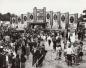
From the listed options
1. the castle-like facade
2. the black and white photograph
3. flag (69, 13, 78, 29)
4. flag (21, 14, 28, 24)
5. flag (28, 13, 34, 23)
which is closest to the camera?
the black and white photograph

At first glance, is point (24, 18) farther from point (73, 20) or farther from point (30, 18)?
point (73, 20)

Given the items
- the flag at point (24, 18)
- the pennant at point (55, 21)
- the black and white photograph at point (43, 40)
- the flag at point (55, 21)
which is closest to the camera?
the black and white photograph at point (43, 40)

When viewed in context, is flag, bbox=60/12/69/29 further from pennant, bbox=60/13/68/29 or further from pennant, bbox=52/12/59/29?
pennant, bbox=52/12/59/29

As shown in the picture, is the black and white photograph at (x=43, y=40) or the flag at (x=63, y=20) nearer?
the black and white photograph at (x=43, y=40)

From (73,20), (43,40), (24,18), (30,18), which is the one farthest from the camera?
(24,18)

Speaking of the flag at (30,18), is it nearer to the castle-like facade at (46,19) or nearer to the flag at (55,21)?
the castle-like facade at (46,19)

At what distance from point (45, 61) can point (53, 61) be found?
622 millimetres

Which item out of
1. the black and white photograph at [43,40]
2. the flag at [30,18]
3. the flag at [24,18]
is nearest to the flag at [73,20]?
the black and white photograph at [43,40]

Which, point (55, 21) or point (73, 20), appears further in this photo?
point (55, 21)

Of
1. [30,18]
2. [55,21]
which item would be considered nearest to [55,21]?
[55,21]

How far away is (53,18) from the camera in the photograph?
58031mm

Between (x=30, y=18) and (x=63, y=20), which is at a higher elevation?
(x=30, y=18)

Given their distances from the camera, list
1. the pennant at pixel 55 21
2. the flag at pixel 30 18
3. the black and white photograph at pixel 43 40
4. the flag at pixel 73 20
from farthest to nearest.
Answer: the flag at pixel 30 18, the pennant at pixel 55 21, the flag at pixel 73 20, the black and white photograph at pixel 43 40

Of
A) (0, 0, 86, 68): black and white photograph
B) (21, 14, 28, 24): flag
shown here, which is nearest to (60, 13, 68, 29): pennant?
(0, 0, 86, 68): black and white photograph
